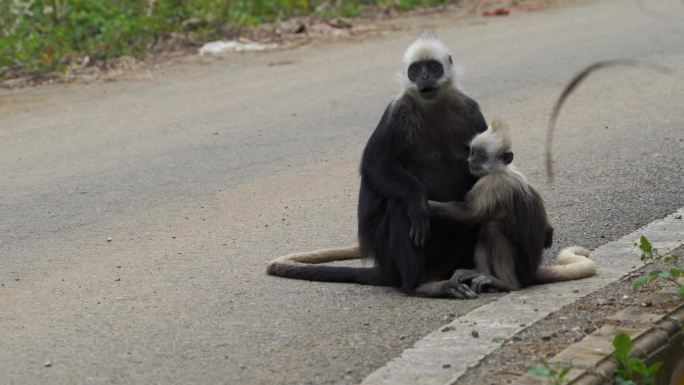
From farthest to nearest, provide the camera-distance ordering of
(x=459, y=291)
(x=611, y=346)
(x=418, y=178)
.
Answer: (x=418, y=178) < (x=459, y=291) < (x=611, y=346)

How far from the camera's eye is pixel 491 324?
5191mm

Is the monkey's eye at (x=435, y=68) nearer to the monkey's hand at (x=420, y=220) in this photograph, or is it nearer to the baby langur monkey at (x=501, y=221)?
the baby langur monkey at (x=501, y=221)

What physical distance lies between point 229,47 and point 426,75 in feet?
27.7

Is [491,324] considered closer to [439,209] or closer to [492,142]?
[439,209]

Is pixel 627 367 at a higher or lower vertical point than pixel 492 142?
lower

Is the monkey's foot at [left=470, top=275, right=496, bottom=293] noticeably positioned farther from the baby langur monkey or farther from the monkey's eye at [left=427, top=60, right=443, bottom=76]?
the monkey's eye at [left=427, top=60, right=443, bottom=76]

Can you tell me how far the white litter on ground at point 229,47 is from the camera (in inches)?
554

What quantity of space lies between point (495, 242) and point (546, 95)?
5.86 metres

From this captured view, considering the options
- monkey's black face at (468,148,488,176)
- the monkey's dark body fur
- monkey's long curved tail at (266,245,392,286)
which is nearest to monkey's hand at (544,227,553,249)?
the monkey's dark body fur

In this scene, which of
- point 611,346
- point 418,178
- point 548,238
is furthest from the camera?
point 548,238

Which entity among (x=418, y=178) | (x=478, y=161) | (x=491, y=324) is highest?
(x=478, y=161)

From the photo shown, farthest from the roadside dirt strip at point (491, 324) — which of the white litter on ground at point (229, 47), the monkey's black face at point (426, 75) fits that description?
the white litter on ground at point (229, 47)

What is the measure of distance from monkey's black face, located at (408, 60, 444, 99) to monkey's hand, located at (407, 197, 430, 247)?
57cm

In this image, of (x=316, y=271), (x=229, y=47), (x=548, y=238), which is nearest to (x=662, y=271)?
(x=548, y=238)
